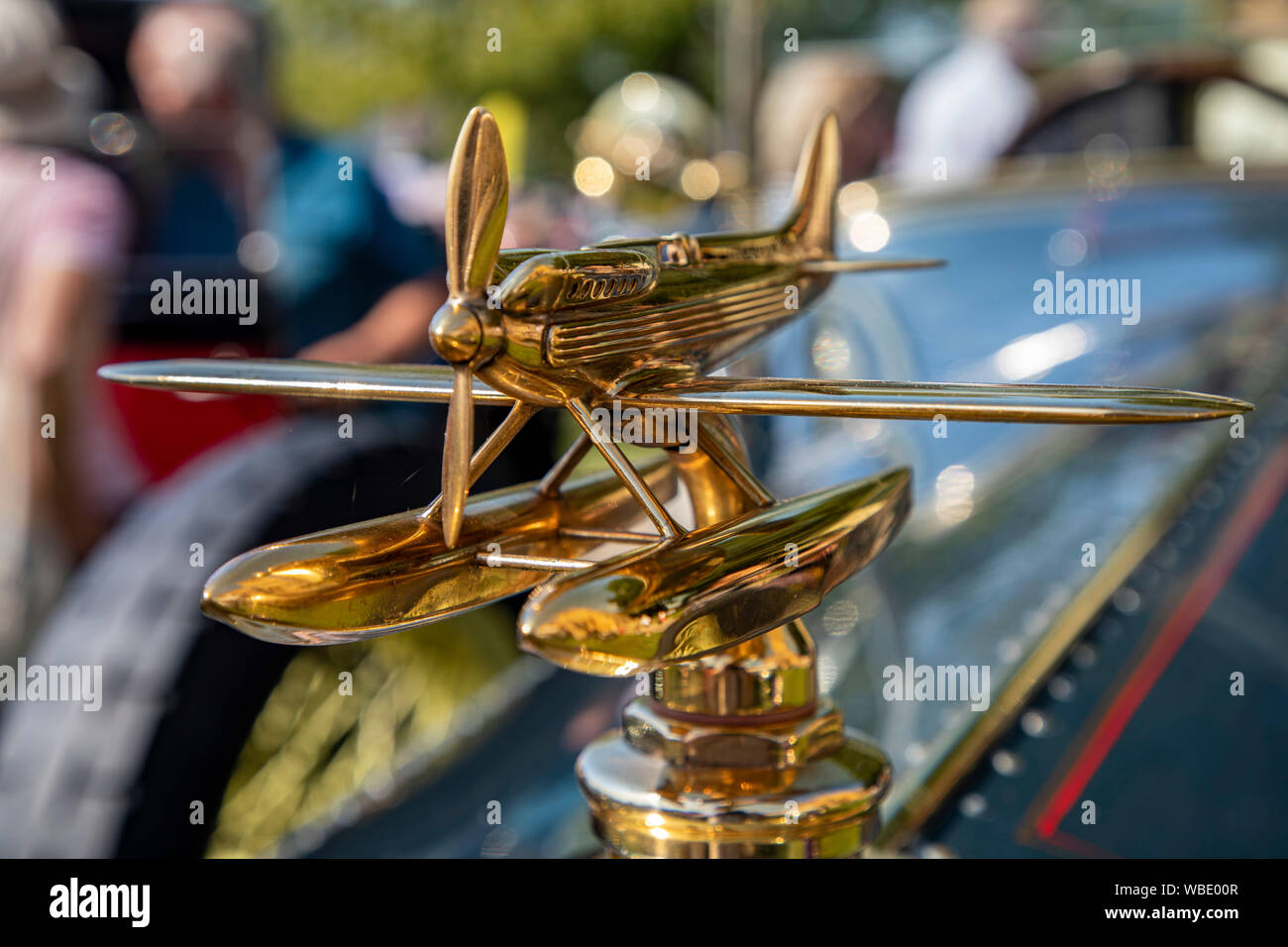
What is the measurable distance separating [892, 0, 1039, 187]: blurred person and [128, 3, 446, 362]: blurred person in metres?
1.44

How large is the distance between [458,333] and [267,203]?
3348mm

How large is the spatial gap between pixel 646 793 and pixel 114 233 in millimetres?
3115

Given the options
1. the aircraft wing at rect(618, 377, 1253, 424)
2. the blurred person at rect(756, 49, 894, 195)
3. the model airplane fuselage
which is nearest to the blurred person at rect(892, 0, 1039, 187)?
the blurred person at rect(756, 49, 894, 195)

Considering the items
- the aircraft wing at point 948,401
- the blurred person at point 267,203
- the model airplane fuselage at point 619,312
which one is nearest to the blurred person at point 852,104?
the blurred person at point 267,203

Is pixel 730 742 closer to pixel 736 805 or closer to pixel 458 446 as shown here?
pixel 736 805

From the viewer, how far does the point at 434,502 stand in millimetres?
602

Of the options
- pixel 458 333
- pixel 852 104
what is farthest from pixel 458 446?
pixel 852 104

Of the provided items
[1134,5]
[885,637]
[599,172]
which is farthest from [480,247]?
[599,172]

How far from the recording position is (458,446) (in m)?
0.52

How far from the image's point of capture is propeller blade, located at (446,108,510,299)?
489 mm

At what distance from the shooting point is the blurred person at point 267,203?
343 cm

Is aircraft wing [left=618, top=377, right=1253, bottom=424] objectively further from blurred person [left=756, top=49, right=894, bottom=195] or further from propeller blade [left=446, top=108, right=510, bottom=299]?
blurred person [left=756, top=49, right=894, bottom=195]

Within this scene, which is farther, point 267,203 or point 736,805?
point 267,203

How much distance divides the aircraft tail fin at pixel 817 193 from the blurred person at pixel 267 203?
2655 millimetres
